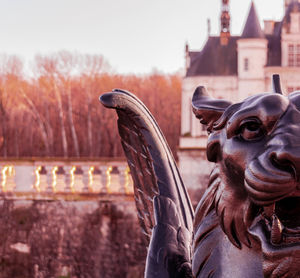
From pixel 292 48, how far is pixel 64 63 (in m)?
9.39

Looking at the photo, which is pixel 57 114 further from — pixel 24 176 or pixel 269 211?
pixel 269 211

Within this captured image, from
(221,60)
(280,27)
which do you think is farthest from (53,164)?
(280,27)

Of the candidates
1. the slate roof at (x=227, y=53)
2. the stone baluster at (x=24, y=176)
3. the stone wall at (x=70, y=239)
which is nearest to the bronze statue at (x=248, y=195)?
the stone wall at (x=70, y=239)

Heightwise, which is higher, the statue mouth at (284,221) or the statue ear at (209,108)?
the statue ear at (209,108)

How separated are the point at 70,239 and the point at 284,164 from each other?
678 centimetres

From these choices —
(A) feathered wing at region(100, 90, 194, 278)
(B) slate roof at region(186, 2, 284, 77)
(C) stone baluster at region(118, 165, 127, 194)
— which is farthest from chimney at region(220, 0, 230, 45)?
(A) feathered wing at region(100, 90, 194, 278)

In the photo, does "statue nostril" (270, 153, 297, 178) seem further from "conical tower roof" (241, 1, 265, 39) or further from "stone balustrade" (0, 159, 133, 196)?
"conical tower roof" (241, 1, 265, 39)

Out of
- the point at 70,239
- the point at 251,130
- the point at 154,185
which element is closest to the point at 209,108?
the point at 251,130

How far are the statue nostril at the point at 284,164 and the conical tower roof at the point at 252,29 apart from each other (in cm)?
1447

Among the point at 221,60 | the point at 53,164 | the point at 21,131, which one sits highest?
the point at 221,60

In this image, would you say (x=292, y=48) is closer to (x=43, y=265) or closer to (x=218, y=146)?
(x=43, y=265)

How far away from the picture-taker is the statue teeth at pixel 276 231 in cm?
92

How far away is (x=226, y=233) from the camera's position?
1036 mm

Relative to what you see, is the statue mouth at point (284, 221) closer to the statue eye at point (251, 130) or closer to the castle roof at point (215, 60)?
the statue eye at point (251, 130)
